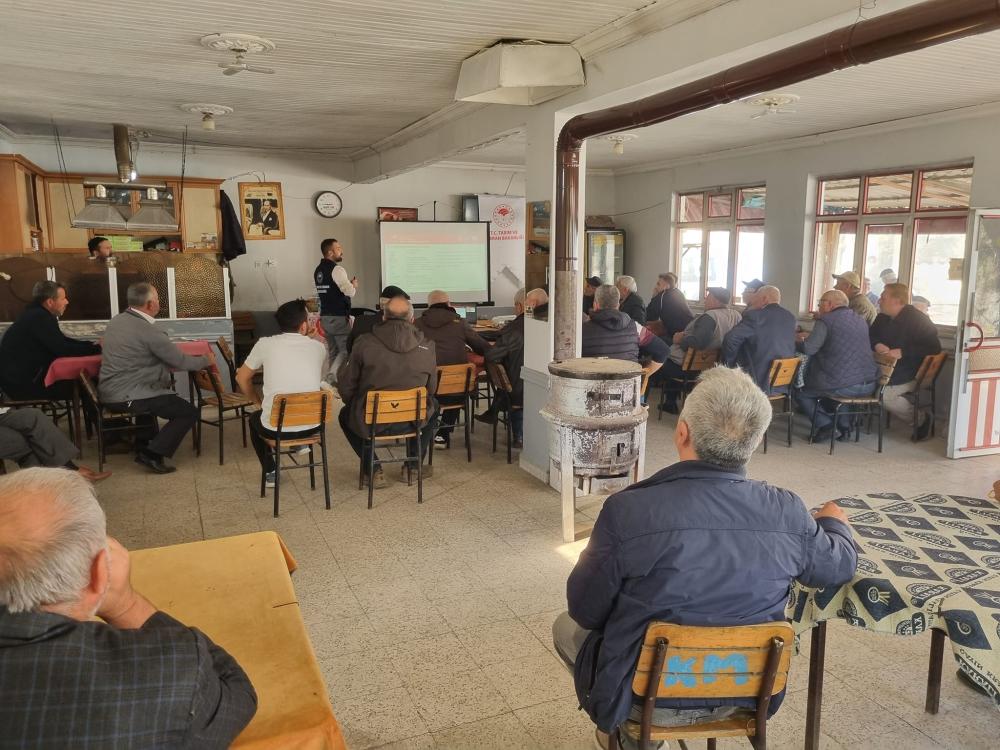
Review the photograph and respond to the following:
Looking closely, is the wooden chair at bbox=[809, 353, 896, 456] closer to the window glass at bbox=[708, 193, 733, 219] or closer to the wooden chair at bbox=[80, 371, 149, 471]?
the window glass at bbox=[708, 193, 733, 219]

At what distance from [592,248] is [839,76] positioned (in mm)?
5575

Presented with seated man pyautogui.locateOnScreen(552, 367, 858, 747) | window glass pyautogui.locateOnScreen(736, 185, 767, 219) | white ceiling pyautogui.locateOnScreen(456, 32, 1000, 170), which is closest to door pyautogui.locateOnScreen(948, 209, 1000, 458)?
white ceiling pyautogui.locateOnScreen(456, 32, 1000, 170)

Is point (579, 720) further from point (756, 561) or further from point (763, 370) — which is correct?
point (763, 370)

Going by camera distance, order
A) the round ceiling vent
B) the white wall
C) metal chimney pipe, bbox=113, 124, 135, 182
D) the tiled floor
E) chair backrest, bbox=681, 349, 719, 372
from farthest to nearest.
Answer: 1. metal chimney pipe, bbox=113, 124, 135, 182
2. chair backrest, bbox=681, 349, 719, 372
3. the white wall
4. the round ceiling vent
5. the tiled floor

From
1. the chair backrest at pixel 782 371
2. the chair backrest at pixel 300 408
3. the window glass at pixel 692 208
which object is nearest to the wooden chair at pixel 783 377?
the chair backrest at pixel 782 371

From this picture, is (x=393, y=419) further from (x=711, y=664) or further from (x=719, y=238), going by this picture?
(x=719, y=238)

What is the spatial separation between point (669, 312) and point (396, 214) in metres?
3.91

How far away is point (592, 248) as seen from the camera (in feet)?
34.1

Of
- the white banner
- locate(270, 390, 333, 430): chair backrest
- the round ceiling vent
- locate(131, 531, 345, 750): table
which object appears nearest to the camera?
locate(131, 531, 345, 750): table

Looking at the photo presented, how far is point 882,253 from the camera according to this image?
7.27m

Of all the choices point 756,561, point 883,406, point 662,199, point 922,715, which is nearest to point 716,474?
point 756,561

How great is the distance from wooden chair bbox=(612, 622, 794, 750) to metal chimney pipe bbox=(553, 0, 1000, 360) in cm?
186

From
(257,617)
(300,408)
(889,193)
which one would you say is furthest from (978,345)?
(257,617)

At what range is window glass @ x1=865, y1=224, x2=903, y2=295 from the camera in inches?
278
